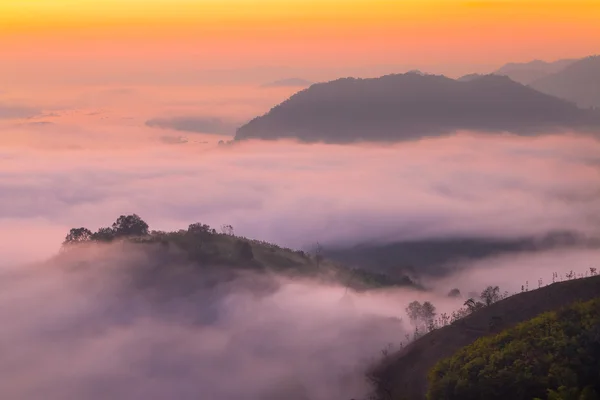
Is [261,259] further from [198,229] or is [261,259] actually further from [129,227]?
[129,227]

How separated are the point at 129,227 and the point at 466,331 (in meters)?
93.2

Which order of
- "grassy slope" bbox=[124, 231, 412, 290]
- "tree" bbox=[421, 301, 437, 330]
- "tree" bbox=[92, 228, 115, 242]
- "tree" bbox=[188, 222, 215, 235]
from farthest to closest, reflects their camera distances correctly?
1. "tree" bbox=[92, 228, 115, 242]
2. "tree" bbox=[188, 222, 215, 235]
3. "grassy slope" bbox=[124, 231, 412, 290]
4. "tree" bbox=[421, 301, 437, 330]

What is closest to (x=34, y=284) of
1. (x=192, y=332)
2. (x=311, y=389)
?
(x=192, y=332)

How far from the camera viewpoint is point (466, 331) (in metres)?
115

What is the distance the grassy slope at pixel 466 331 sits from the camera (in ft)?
361

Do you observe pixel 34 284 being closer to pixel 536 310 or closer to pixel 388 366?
pixel 388 366

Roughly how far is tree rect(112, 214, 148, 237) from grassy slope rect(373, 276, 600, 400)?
8177cm

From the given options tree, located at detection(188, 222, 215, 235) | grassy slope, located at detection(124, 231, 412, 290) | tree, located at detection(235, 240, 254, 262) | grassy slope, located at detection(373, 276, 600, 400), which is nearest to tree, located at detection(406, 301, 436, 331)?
grassy slope, located at detection(124, 231, 412, 290)

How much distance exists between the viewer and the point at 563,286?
115 m

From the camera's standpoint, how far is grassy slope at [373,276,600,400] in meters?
110

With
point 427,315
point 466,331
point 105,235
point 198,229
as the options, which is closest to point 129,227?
point 105,235

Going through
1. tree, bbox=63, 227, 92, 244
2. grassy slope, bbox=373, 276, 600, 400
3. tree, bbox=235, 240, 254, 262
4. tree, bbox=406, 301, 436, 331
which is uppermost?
tree, bbox=63, 227, 92, 244

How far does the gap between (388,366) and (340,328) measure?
32677 mm

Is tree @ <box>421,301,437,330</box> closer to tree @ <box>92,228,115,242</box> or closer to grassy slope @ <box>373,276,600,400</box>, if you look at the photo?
grassy slope @ <box>373,276,600,400</box>
